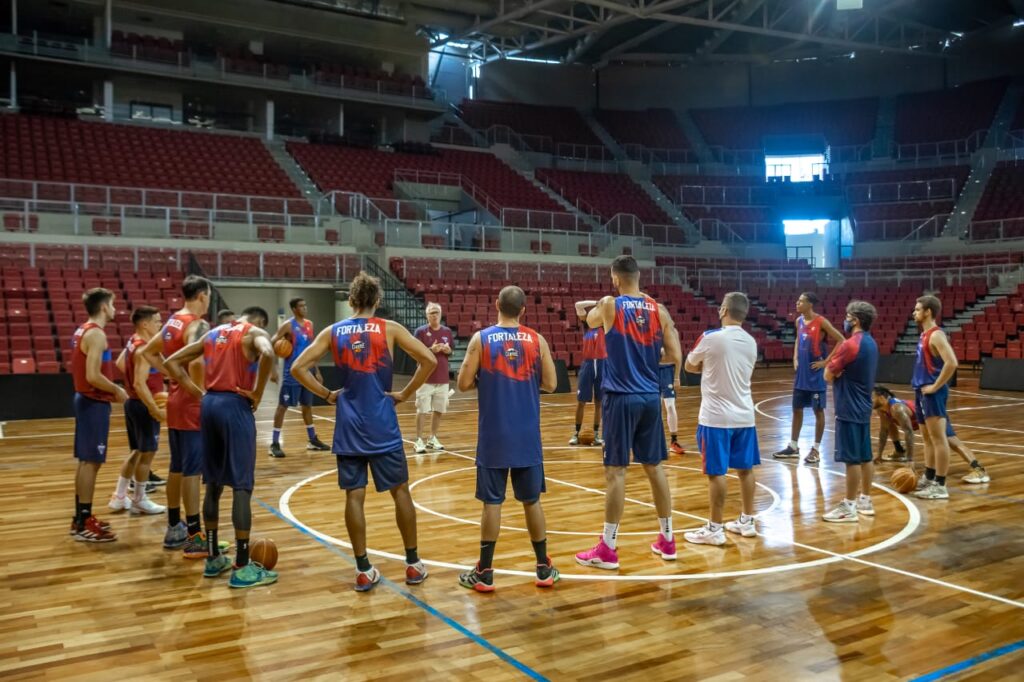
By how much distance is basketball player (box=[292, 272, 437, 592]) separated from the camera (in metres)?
4.85

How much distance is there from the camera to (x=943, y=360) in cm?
734

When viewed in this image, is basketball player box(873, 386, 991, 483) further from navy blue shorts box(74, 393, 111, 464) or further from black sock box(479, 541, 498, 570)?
navy blue shorts box(74, 393, 111, 464)

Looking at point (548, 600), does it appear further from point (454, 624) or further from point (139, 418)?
A: point (139, 418)

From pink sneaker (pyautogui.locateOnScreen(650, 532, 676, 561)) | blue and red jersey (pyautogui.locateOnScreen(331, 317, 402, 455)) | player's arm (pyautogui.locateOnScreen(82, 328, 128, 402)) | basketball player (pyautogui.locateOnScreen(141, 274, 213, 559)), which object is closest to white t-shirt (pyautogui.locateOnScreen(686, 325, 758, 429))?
pink sneaker (pyautogui.locateOnScreen(650, 532, 676, 561))

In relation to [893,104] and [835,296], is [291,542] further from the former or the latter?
[893,104]

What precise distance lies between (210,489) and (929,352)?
249 inches

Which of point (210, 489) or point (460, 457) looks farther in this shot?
point (460, 457)

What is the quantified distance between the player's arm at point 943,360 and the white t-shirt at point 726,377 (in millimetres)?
2402

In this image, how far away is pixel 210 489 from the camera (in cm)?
527

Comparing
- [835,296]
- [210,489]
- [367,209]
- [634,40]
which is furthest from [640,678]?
[634,40]

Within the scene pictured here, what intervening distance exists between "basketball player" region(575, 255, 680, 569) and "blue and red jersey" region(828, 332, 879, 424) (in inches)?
79.2

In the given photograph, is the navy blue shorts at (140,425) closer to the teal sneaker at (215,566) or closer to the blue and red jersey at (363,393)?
the teal sneaker at (215,566)

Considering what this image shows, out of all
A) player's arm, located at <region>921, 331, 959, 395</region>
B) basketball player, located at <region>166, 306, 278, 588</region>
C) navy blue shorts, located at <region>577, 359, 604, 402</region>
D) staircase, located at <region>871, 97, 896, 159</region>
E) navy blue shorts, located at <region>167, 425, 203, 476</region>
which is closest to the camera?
basketball player, located at <region>166, 306, 278, 588</region>

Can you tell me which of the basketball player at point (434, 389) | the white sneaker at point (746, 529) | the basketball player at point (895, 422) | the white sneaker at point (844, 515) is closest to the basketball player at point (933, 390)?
the basketball player at point (895, 422)
